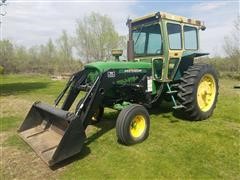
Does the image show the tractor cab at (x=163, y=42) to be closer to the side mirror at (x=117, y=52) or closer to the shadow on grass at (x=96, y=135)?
the side mirror at (x=117, y=52)

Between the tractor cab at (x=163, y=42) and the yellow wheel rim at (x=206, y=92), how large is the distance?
0.63 meters

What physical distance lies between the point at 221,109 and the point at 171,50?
2.68 meters

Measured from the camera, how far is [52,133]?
4949 millimetres

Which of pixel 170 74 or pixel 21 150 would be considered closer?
pixel 21 150

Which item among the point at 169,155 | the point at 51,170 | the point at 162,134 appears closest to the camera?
the point at 51,170

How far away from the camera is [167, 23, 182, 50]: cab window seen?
242 inches

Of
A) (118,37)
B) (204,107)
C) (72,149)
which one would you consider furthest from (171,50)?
(118,37)

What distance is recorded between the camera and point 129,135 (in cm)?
475

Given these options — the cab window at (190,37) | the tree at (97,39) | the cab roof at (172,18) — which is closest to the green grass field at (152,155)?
the cab window at (190,37)

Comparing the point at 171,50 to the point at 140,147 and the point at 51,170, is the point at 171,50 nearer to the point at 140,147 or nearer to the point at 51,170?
the point at 140,147

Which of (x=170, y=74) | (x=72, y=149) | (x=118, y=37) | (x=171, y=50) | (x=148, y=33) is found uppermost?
(x=118, y=37)

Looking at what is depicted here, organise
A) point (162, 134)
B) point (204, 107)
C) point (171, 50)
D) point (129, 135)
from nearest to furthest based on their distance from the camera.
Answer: point (129, 135), point (162, 134), point (171, 50), point (204, 107)

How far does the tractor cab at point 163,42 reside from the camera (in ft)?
19.9

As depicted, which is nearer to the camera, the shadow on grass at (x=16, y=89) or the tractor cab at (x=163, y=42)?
the tractor cab at (x=163, y=42)
